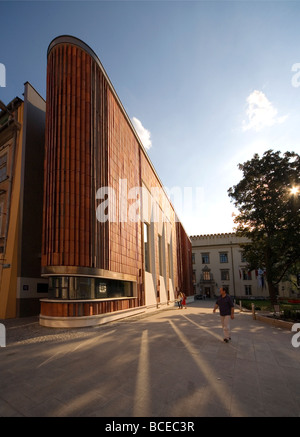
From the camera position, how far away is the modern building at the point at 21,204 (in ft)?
50.7

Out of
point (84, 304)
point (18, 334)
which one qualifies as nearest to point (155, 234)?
point (84, 304)

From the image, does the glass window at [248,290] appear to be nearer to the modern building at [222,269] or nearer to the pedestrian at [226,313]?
the modern building at [222,269]

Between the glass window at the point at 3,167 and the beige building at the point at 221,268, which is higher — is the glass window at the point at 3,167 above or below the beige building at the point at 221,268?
above

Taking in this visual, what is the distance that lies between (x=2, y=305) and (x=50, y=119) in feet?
39.1

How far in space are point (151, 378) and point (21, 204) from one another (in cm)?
1542

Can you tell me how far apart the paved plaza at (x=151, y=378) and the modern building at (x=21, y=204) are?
319 inches

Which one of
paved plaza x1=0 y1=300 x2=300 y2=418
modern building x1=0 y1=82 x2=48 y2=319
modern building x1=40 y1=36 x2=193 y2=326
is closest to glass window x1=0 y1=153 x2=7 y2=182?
modern building x1=0 y1=82 x2=48 y2=319

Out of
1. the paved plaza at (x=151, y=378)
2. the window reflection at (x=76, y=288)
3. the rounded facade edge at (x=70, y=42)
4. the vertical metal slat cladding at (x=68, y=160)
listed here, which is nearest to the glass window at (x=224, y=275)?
the window reflection at (x=76, y=288)

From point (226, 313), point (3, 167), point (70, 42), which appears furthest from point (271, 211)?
point (3, 167)

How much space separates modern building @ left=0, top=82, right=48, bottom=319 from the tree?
19.5 metres

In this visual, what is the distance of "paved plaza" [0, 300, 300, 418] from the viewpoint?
347 cm

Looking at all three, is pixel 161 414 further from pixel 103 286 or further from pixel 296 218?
pixel 296 218

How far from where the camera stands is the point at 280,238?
21094 mm

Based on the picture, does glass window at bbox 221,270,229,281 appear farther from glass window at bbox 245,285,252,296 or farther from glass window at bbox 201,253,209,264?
glass window at bbox 245,285,252,296
